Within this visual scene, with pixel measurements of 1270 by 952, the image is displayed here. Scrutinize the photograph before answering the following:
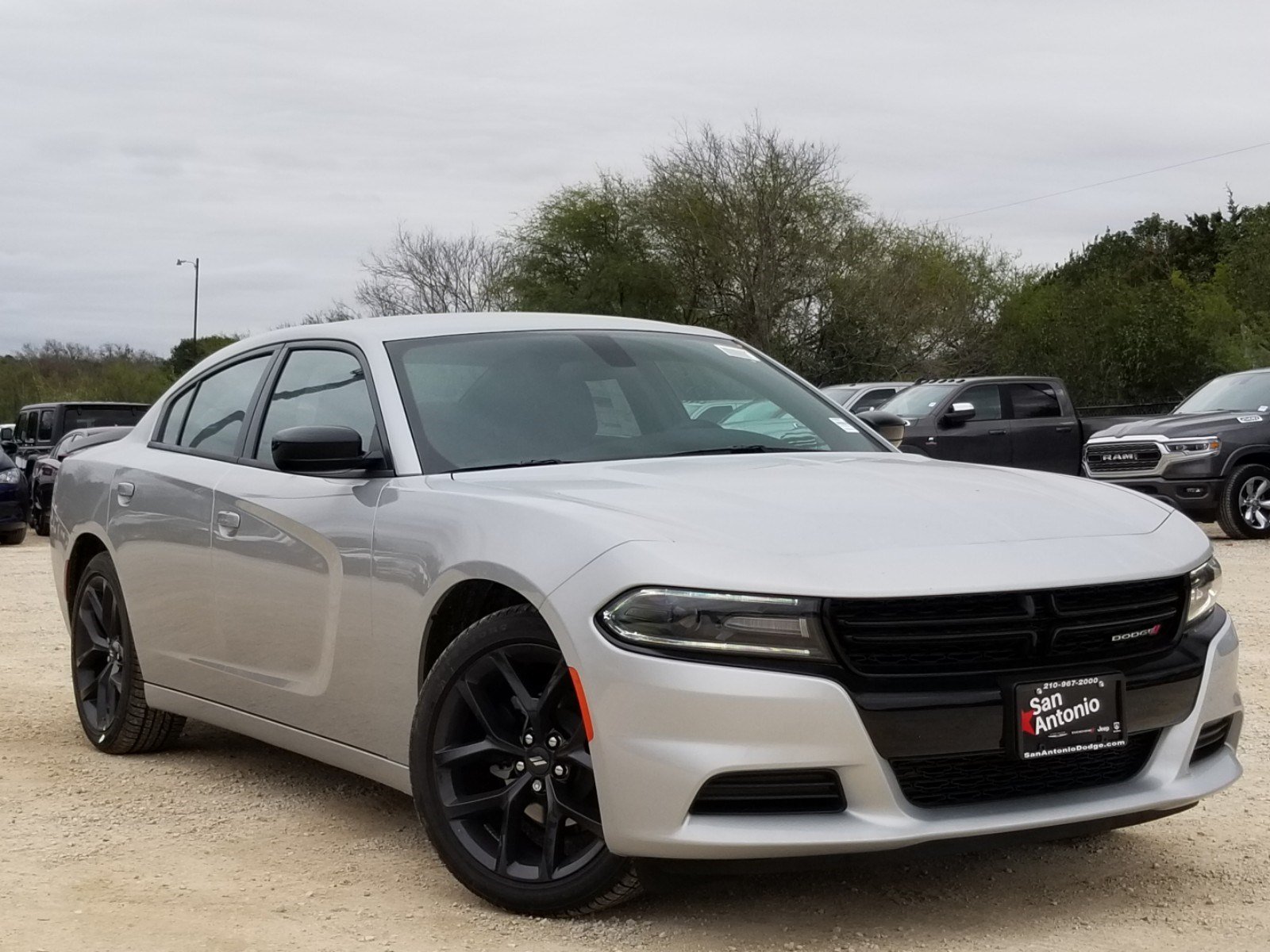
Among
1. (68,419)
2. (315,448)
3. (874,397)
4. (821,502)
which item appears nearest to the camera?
(821,502)

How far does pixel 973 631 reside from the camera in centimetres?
347

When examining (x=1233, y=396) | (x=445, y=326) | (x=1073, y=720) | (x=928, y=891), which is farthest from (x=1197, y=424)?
(x=1073, y=720)

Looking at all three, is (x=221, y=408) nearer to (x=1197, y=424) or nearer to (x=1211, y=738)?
(x=1211, y=738)

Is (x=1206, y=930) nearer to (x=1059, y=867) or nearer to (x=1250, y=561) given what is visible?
(x=1059, y=867)

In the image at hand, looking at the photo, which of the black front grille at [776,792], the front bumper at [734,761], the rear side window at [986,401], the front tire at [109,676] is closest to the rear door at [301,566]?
the front tire at [109,676]

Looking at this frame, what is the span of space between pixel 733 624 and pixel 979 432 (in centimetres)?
1762

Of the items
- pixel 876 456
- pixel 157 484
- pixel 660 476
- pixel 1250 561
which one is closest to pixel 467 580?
pixel 660 476

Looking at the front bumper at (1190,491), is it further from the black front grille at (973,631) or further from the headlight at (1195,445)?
the black front grille at (973,631)

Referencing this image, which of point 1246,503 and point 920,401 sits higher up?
point 920,401

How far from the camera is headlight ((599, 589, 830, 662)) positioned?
3398 millimetres

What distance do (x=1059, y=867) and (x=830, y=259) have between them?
42.1 meters

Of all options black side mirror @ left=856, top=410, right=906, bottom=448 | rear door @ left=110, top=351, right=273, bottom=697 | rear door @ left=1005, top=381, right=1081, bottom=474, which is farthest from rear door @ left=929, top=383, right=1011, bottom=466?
rear door @ left=110, top=351, right=273, bottom=697

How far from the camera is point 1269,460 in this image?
52.6 ft

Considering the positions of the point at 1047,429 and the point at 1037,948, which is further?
the point at 1047,429
